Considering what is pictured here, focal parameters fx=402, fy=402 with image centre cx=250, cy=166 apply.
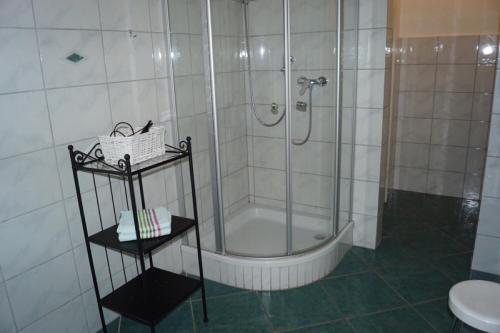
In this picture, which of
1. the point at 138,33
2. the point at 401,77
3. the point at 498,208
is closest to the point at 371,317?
the point at 498,208

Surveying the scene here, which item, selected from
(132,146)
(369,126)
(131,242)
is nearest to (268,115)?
(369,126)

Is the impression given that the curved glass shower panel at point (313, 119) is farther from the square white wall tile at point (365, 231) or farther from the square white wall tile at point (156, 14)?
the square white wall tile at point (156, 14)

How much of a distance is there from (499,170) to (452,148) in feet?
4.89

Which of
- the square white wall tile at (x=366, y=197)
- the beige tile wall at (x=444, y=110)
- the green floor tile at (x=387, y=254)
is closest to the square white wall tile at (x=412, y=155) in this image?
the beige tile wall at (x=444, y=110)

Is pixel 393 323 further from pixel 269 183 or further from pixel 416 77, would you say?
pixel 416 77

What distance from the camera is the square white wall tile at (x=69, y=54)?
70.2 inches

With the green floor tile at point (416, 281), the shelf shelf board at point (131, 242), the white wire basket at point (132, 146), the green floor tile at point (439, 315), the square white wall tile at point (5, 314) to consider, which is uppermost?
the white wire basket at point (132, 146)

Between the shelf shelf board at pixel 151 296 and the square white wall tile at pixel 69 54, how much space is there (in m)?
0.98

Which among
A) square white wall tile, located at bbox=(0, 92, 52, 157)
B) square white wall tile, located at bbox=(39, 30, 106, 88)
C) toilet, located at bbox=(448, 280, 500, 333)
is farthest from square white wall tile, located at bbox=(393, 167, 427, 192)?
square white wall tile, located at bbox=(0, 92, 52, 157)

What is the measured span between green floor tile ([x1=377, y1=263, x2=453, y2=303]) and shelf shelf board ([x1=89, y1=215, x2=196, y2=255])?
4.53 ft

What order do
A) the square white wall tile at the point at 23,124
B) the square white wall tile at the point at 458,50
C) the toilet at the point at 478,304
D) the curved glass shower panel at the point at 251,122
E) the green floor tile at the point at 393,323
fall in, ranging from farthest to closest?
1. the square white wall tile at the point at 458,50
2. the curved glass shower panel at the point at 251,122
3. the green floor tile at the point at 393,323
4. the square white wall tile at the point at 23,124
5. the toilet at the point at 478,304

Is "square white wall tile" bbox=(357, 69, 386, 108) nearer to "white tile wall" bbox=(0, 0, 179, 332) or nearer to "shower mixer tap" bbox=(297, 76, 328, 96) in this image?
"shower mixer tap" bbox=(297, 76, 328, 96)

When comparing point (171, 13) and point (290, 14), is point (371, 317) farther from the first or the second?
point (171, 13)

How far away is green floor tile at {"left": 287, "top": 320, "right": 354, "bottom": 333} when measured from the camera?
216 cm
